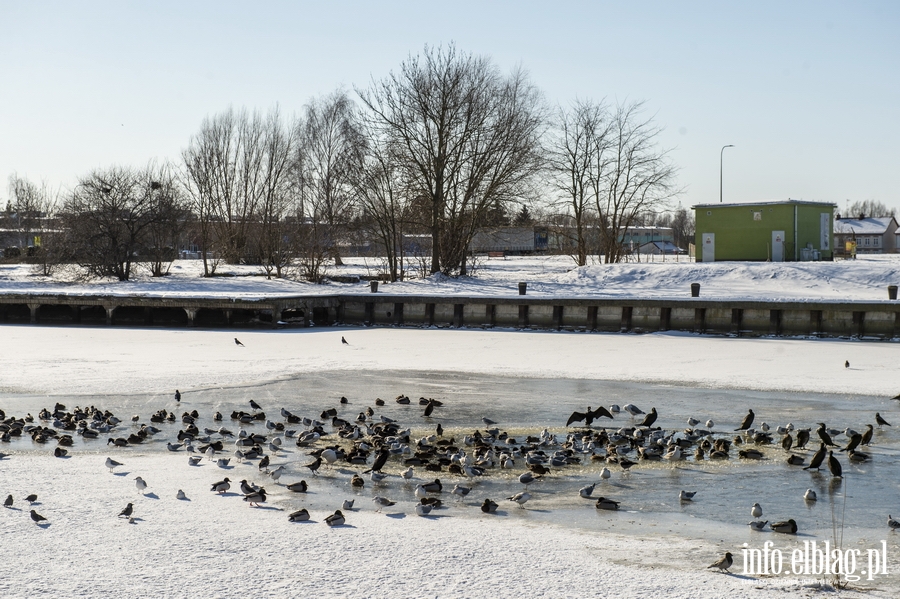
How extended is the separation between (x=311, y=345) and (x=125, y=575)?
54.6 ft

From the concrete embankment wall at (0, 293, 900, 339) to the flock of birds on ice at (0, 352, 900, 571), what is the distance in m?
13.7

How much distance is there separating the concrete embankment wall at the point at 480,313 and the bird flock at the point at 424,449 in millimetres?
13491

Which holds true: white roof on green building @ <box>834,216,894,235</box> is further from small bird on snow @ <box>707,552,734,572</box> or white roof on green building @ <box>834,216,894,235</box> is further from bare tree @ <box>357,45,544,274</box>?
small bird on snow @ <box>707,552,734,572</box>

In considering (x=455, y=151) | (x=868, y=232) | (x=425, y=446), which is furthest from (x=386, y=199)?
(x=868, y=232)

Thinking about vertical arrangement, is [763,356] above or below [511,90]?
below

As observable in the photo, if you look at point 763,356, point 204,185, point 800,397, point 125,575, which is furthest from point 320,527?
point 204,185

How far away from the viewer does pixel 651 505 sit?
27.5ft

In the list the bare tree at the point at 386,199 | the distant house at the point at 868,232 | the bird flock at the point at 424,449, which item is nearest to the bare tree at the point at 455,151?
the bare tree at the point at 386,199

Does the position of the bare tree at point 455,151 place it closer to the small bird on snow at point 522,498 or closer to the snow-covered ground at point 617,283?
the snow-covered ground at point 617,283

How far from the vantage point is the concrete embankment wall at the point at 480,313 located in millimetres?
25234

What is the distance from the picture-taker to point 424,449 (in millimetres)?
10531

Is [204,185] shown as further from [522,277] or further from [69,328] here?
[69,328]

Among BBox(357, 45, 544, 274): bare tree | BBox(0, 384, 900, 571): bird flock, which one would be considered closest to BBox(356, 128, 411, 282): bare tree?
BBox(357, 45, 544, 274): bare tree

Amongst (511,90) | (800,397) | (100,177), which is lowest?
(800,397)
